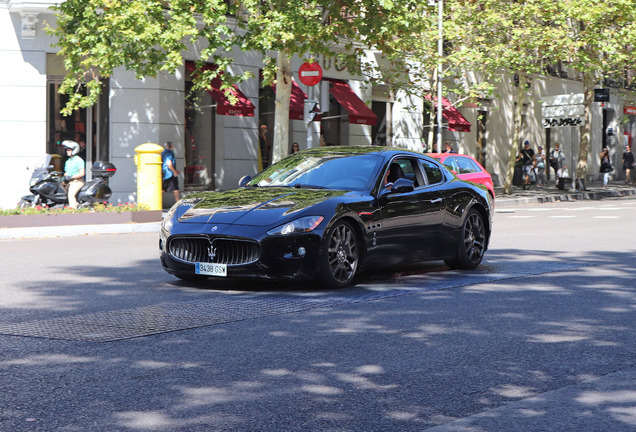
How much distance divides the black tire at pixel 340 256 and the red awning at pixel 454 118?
28314 mm

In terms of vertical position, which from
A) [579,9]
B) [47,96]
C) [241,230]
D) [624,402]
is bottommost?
[624,402]

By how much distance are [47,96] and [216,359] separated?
21.0m

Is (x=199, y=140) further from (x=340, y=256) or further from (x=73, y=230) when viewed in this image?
(x=340, y=256)

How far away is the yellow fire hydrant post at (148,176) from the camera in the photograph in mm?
21578

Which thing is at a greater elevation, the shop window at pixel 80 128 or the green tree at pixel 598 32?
the green tree at pixel 598 32

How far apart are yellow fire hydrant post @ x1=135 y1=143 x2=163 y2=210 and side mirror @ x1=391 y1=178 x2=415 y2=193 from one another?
11.8 meters

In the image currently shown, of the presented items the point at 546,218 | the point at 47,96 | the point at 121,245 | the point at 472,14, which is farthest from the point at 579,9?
the point at 121,245

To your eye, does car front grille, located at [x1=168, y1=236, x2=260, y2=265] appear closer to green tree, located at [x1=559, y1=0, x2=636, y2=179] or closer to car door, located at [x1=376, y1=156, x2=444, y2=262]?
car door, located at [x1=376, y1=156, x2=444, y2=262]

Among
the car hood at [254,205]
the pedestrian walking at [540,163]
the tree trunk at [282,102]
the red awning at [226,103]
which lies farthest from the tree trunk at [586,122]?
the car hood at [254,205]

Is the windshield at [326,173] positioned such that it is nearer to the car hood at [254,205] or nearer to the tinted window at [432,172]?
the car hood at [254,205]

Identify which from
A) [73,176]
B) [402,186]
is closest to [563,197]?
[73,176]

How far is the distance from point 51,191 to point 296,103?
38.0 ft

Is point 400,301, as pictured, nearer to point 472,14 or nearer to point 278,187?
point 278,187

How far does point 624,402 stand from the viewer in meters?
5.27
